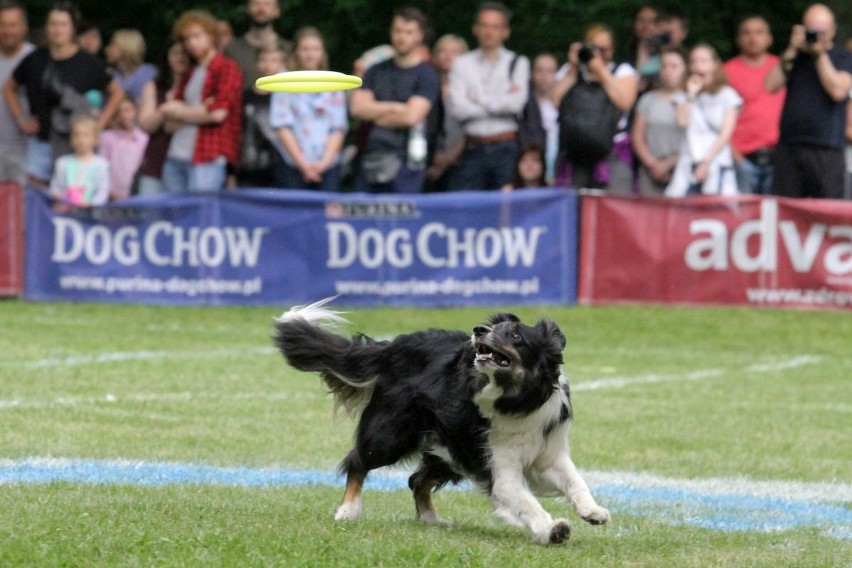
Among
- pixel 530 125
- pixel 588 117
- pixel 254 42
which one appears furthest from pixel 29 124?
pixel 588 117

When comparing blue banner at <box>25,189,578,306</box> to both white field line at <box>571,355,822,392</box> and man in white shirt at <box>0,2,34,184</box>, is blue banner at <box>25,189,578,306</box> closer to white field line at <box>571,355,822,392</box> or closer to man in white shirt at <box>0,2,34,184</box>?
man in white shirt at <box>0,2,34,184</box>

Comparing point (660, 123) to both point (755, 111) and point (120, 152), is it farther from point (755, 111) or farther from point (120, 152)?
point (120, 152)

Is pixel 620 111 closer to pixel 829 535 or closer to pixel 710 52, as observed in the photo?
pixel 710 52

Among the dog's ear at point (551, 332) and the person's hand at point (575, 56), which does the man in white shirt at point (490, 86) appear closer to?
the person's hand at point (575, 56)

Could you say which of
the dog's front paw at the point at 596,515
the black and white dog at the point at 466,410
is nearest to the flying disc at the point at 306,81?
the black and white dog at the point at 466,410

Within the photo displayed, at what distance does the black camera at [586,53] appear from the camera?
56.2 ft

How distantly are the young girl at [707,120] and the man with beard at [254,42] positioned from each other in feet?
14.3

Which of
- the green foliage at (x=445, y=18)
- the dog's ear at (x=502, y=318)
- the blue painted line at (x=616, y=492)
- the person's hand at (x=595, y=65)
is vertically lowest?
the blue painted line at (x=616, y=492)

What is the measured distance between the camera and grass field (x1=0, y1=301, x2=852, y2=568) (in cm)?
674

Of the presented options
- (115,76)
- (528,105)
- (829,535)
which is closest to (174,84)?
(115,76)

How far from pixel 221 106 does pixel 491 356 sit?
10.8m

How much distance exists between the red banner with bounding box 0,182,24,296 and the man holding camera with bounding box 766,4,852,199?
8.01 m

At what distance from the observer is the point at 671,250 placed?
17328 mm

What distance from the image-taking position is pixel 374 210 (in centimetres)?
1722
